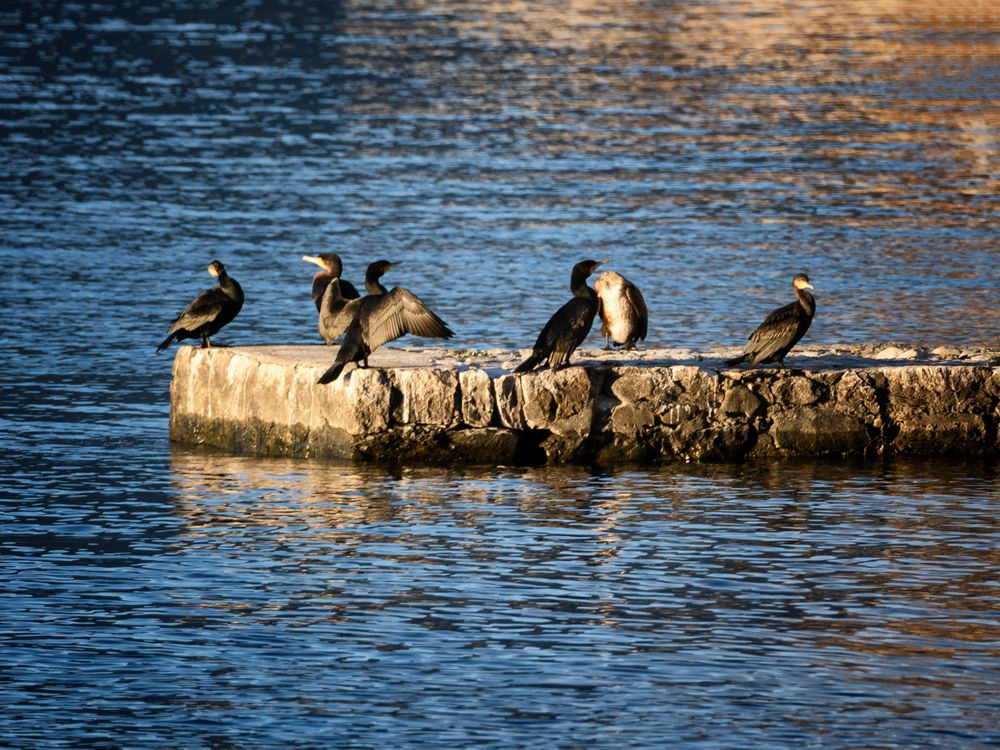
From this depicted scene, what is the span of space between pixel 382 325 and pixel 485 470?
55.4 inches

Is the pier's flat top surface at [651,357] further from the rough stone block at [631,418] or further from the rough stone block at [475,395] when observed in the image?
the rough stone block at [631,418]

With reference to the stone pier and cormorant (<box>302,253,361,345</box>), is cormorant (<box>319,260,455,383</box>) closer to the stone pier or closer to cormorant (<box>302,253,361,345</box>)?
the stone pier

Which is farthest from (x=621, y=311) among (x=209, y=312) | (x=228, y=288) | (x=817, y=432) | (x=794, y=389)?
(x=209, y=312)

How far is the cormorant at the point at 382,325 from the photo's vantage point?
55.5ft

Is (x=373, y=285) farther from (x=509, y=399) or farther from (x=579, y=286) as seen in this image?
(x=579, y=286)

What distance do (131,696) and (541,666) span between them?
222 centimetres

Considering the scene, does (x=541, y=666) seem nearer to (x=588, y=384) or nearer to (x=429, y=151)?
(x=588, y=384)

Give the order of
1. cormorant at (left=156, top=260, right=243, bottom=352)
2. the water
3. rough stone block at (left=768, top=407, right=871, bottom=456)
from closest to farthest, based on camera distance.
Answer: the water < rough stone block at (left=768, top=407, right=871, bottom=456) < cormorant at (left=156, top=260, right=243, bottom=352)

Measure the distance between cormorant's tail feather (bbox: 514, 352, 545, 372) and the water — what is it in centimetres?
82

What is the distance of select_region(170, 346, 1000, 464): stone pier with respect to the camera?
17.1 m

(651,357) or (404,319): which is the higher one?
(404,319)

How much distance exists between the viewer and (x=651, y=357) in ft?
58.7

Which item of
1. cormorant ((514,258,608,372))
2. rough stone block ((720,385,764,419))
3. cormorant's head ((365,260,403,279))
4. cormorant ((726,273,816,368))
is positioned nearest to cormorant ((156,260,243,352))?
cormorant's head ((365,260,403,279))

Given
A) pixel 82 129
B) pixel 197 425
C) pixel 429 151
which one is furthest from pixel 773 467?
pixel 82 129
